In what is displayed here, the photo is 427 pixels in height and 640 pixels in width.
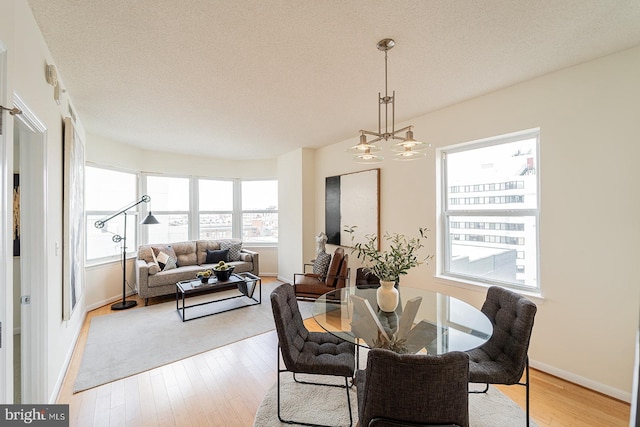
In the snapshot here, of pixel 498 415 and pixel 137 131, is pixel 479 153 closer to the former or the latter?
pixel 498 415

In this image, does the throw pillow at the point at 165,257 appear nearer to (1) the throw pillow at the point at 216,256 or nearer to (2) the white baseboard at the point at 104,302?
(1) the throw pillow at the point at 216,256

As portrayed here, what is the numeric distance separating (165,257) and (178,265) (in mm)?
342

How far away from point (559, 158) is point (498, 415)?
7.08 ft

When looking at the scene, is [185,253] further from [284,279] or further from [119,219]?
[284,279]

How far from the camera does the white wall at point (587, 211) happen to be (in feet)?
6.64

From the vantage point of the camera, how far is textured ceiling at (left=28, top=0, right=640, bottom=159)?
1.64 meters

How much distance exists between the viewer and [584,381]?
86.4 inches

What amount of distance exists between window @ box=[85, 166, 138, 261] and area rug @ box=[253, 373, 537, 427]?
3.92m

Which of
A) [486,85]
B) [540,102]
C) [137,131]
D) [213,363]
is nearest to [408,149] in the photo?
[486,85]

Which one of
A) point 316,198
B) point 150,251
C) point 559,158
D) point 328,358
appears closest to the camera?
point 328,358

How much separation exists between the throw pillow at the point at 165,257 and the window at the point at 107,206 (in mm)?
567

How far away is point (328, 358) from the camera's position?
1824 millimetres

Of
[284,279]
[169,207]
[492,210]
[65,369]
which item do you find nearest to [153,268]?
[169,207]

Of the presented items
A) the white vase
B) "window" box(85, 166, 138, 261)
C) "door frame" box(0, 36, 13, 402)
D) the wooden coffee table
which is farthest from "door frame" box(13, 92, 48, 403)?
"window" box(85, 166, 138, 261)
